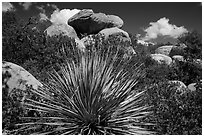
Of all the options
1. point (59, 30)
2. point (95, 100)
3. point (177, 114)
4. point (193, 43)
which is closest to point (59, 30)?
point (59, 30)

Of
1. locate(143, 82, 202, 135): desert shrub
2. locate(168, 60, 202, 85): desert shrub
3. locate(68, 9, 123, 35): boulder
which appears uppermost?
locate(68, 9, 123, 35): boulder

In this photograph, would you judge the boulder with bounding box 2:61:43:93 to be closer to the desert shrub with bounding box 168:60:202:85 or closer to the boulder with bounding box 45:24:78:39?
the desert shrub with bounding box 168:60:202:85

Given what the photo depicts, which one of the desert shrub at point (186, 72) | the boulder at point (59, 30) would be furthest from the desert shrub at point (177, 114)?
the boulder at point (59, 30)

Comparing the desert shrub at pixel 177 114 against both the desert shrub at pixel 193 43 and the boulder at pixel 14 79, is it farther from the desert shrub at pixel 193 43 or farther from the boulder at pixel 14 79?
the desert shrub at pixel 193 43

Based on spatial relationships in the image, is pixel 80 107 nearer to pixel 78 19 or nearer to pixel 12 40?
pixel 12 40

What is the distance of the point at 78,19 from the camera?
22.4 meters

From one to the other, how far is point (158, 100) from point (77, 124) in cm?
232

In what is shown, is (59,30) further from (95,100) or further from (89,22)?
(95,100)

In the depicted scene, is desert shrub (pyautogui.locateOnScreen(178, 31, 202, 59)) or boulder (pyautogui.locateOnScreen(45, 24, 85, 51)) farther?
desert shrub (pyautogui.locateOnScreen(178, 31, 202, 59))

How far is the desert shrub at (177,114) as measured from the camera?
5075mm

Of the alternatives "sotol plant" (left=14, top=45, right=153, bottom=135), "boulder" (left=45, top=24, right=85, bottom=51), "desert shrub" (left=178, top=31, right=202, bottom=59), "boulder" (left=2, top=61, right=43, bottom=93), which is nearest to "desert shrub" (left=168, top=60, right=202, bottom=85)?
"desert shrub" (left=178, top=31, right=202, bottom=59)

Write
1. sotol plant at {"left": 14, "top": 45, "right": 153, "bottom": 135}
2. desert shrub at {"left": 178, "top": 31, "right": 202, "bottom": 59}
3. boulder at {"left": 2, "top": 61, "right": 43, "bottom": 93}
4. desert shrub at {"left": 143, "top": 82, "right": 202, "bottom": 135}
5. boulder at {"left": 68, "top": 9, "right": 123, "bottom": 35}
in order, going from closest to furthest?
sotol plant at {"left": 14, "top": 45, "right": 153, "bottom": 135}
desert shrub at {"left": 143, "top": 82, "right": 202, "bottom": 135}
boulder at {"left": 2, "top": 61, "right": 43, "bottom": 93}
desert shrub at {"left": 178, "top": 31, "right": 202, "bottom": 59}
boulder at {"left": 68, "top": 9, "right": 123, "bottom": 35}

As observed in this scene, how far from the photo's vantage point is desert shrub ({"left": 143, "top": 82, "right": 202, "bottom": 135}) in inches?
200

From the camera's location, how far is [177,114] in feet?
17.8
